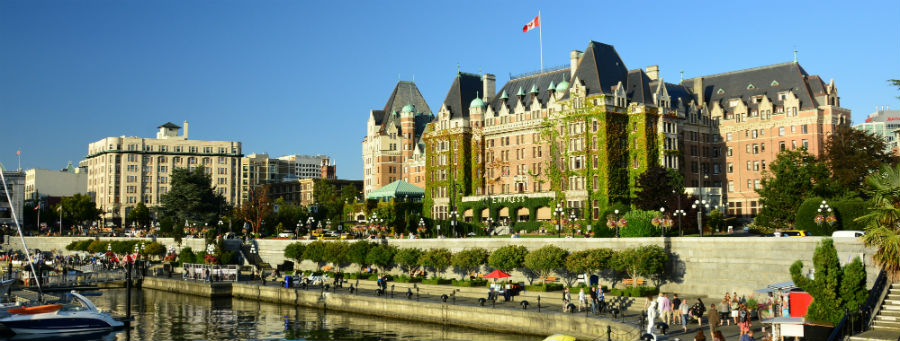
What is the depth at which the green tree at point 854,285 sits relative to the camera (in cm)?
3475

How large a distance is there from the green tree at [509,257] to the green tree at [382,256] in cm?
1444

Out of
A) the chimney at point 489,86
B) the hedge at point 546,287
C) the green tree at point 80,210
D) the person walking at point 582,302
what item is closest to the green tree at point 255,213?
the chimney at point 489,86

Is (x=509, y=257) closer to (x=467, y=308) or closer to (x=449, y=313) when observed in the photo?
(x=449, y=313)

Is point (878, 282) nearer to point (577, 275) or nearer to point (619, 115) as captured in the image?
point (577, 275)

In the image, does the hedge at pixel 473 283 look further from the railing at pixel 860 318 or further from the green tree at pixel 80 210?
the green tree at pixel 80 210

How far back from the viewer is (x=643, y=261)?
5803cm

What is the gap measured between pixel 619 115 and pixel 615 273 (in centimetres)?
4610

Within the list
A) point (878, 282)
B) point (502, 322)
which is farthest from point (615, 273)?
point (878, 282)

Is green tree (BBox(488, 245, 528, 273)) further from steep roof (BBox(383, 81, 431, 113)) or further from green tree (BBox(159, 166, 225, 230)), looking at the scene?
steep roof (BBox(383, 81, 431, 113))

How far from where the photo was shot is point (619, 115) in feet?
347

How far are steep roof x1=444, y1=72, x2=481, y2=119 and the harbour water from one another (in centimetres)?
5643

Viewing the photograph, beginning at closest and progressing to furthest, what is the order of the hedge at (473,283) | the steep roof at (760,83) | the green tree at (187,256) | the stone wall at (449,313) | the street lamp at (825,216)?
1. the stone wall at (449,313)
2. the street lamp at (825,216)
3. the hedge at (473,283)
4. the green tree at (187,256)
5. the steep roof at (760,83)

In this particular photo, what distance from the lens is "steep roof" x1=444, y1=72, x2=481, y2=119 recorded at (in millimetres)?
126050

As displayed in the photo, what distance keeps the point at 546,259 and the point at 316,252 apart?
107ft
